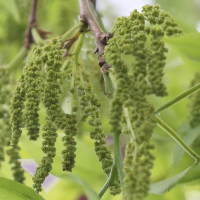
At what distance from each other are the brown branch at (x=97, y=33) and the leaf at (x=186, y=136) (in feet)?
1.45

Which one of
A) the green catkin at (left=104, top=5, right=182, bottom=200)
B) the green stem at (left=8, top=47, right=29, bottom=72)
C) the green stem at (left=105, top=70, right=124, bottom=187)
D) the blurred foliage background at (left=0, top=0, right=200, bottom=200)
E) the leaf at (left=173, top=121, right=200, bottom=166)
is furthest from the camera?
the green stem at (left=8, top=47, right=29, bottom=72)

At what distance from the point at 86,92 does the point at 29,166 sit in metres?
0.93

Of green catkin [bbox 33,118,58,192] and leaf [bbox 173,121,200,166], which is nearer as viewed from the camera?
green catkin [bbox 33,118,58,192]

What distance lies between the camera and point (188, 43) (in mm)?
753

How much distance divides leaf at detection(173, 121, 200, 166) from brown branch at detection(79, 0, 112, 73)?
1.45 ft

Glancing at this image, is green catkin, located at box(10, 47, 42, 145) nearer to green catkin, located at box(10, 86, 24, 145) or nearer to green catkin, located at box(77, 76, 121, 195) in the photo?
green catkin, located at box(10, 86, 24, 145)

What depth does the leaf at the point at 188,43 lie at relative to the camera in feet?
2.28

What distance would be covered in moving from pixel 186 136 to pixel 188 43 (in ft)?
1.35

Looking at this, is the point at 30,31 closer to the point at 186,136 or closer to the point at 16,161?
the point at 16,161

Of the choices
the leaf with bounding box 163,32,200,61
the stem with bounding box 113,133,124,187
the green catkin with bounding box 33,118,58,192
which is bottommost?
the stem with bounding box 113,133,124,187

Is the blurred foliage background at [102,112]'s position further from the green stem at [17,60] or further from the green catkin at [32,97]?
the green catkin at [32,97]

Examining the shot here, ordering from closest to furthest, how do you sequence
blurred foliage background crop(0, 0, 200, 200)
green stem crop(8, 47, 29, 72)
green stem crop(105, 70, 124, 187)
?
green stem crop(105, 70, 124, 187) → blurred foliage background crop(0, 0, 200, 200) → green stem crop(8, 47, 29, 72)

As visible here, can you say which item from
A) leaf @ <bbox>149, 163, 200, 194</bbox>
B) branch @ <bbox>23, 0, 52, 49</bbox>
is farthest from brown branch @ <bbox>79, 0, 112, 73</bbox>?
branch @ <bbox>23, 0, 52, 49</bbox>

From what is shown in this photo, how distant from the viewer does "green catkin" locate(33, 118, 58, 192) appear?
70 cm
